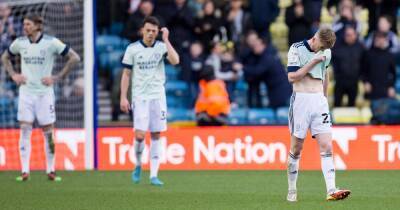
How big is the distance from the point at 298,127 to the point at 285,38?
12.1 meters

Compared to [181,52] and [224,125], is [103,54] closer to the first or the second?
[181,52]

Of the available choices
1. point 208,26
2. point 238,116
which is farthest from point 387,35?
point 208,26

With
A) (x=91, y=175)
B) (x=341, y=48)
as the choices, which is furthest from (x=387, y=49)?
(x=91, y=175)

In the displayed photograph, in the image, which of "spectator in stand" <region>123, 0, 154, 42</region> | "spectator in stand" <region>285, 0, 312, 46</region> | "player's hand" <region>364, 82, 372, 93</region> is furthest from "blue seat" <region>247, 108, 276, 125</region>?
"spectator in stand" <region>123, 0, 154, 42</region>

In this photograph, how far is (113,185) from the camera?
13367mm

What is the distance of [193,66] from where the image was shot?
2095 centimetres

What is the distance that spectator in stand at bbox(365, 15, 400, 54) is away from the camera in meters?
20.2

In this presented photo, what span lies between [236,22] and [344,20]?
8.26 ft

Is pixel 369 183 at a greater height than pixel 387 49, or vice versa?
pixel 387 49

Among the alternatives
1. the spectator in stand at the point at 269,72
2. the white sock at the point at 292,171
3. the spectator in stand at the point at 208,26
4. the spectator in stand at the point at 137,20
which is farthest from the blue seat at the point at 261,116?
the white sock at the point at 292,171

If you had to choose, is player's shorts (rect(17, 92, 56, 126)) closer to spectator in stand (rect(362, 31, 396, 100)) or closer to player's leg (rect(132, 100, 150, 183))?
player's leg (rect(132, 100, 150, 183))

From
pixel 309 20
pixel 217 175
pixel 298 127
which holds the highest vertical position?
pixel 309 20

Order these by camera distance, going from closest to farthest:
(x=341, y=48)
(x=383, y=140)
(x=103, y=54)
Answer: (x=383, y=140) → (x=341, y=48) → (x=103, y=54)

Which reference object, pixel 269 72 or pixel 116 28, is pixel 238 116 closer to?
pixel 269 72
